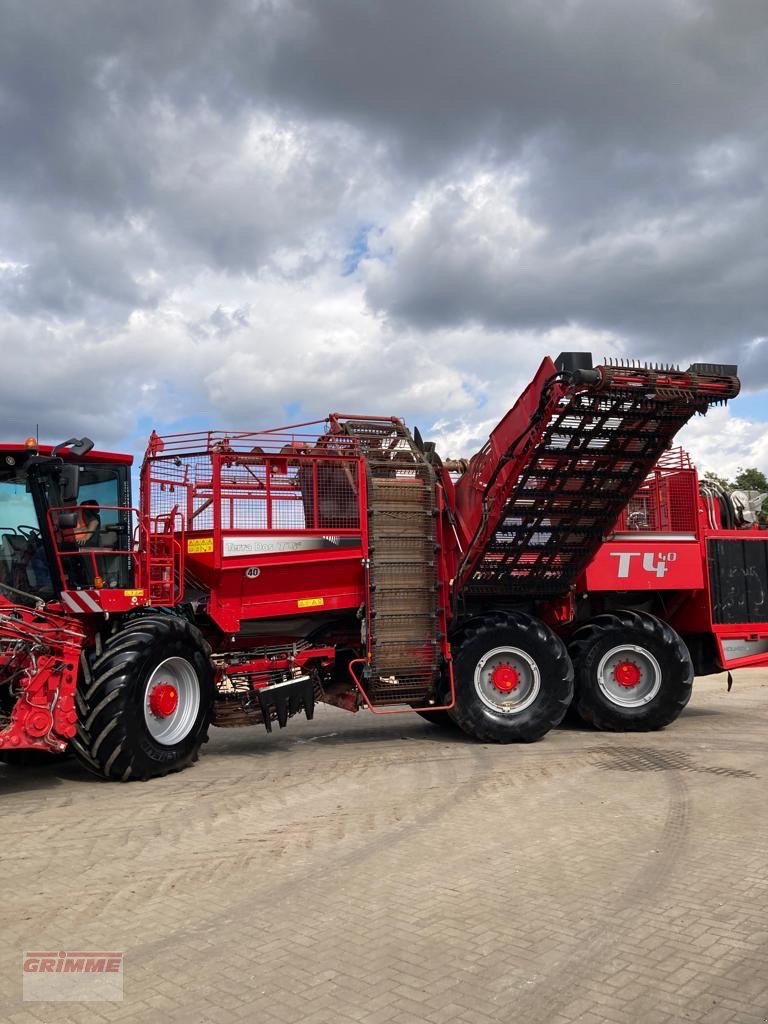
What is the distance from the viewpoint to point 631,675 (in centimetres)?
1050

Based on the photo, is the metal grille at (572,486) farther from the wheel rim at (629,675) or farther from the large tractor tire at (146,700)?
the large tractor tire at (146,700)

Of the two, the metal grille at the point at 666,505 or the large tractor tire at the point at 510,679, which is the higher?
the metal grille at the point at 666,505

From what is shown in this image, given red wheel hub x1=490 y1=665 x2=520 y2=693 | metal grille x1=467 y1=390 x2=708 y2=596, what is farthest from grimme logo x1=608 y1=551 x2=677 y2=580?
red wheel hub x1=490 y1=665 x2=520 y2=693

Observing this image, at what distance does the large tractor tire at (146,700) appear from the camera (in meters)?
7.56

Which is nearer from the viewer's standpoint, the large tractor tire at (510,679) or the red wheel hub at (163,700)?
the red wheel hub at (163,700)

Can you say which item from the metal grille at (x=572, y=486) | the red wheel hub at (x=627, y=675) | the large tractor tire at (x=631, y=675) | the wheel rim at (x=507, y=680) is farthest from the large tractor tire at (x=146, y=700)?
the red wheel hub at (x=627, y=675)

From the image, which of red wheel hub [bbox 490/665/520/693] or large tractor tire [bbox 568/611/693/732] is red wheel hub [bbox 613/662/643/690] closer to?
large tractor tire [bbox 568/611/693/732]

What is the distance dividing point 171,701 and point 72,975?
4.43m

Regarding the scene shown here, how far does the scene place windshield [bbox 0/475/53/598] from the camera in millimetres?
8086

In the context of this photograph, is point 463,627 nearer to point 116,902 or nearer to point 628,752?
point 628,752

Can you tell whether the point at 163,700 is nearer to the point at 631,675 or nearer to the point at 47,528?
the point at 47,528

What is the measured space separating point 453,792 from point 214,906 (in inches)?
119

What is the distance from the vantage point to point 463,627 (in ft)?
32.5

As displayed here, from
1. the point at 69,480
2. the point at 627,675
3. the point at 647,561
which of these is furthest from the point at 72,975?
the point at 647,561
